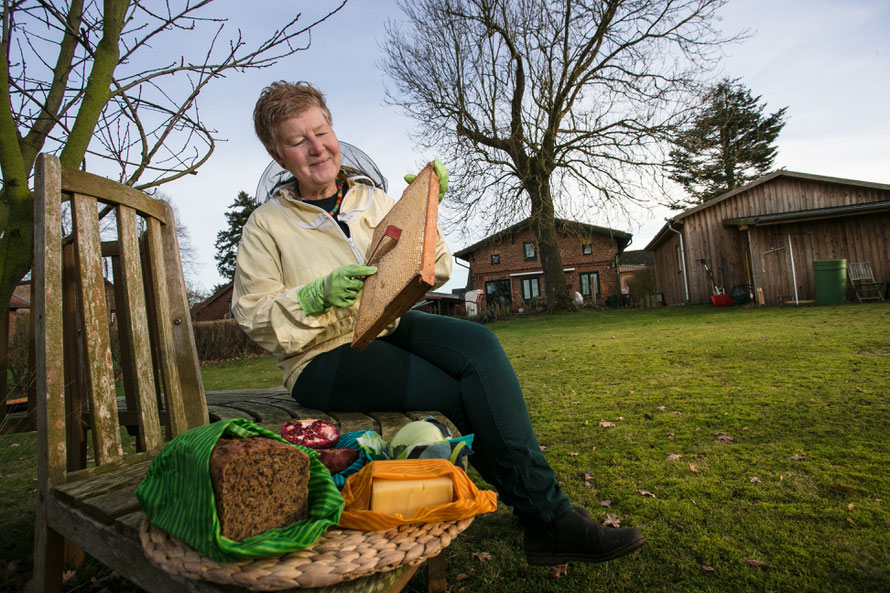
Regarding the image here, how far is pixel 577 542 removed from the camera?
1655 mm

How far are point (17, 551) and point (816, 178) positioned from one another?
21.6 metres

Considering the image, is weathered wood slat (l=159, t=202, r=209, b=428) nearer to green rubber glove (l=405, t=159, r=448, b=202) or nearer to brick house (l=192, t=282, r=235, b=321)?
green rubber glove (l=405, t=159, r=448, b=202)

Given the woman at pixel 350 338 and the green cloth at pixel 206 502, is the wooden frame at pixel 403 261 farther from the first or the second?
the green cloth at pixel 206 502

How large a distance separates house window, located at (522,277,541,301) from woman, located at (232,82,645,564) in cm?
3184

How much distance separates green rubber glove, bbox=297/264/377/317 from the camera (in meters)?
1.77

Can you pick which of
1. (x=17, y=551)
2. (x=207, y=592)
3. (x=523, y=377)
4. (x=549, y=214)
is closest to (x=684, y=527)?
(x=207, y=592)

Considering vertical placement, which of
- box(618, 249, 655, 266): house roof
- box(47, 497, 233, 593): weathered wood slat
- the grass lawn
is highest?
box(618, 249, 655, 266): house roof

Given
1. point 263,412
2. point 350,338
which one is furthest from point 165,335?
point 350,338

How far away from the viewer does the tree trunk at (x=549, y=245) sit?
17938 millimetres

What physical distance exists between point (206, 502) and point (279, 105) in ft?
6.05

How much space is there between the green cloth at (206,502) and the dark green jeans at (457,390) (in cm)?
85

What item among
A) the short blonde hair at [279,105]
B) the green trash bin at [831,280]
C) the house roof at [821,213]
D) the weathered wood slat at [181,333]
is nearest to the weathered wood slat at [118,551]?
the weathered wood slat at [181,333]

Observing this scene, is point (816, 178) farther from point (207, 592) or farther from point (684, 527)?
point (207, 592)

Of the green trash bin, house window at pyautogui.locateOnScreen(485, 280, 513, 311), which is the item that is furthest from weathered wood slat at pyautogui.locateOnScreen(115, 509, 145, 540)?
house window at pyautogui.locateOnScreen(485, 280, 513, 311)
